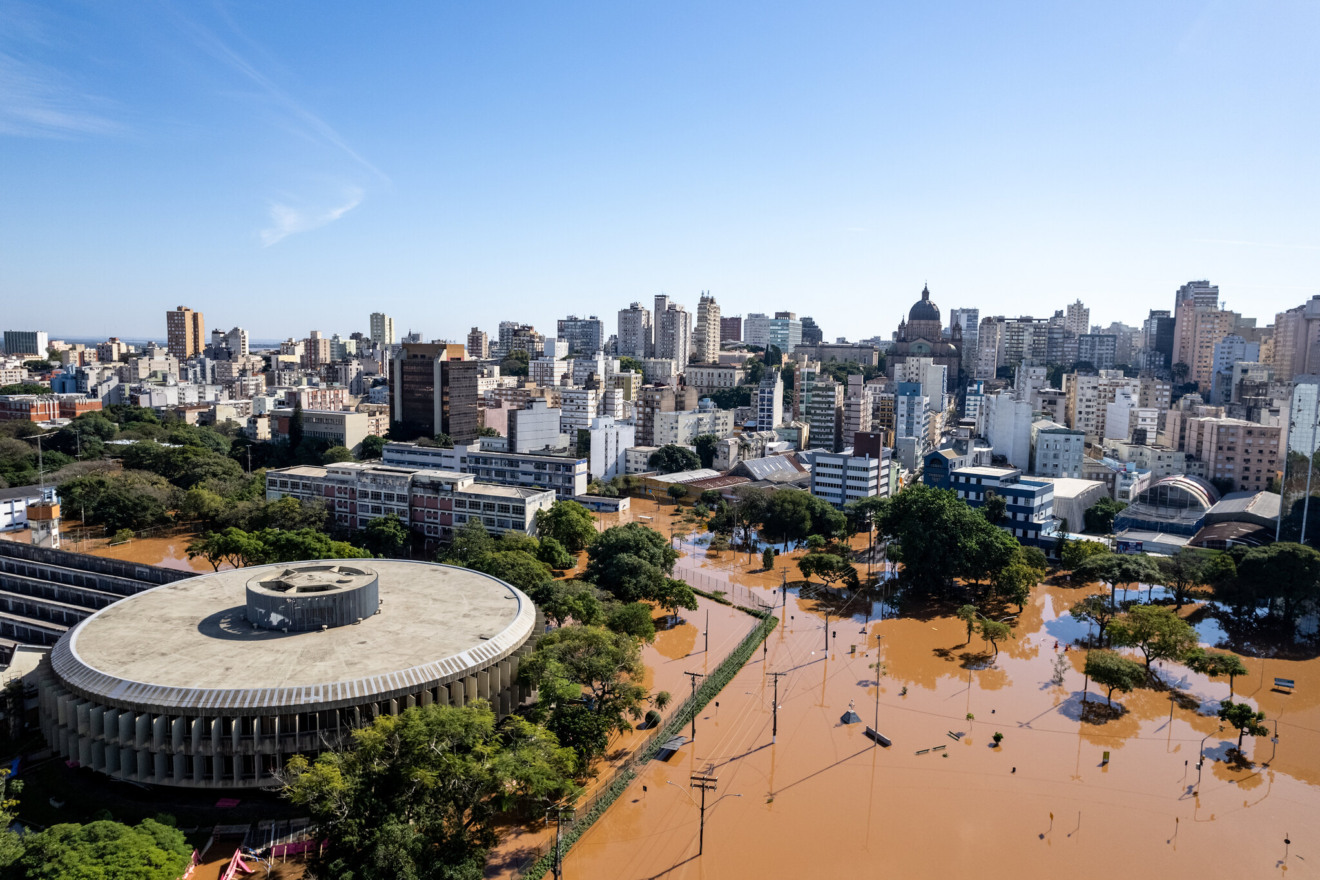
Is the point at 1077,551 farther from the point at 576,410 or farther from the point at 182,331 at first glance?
the point at 182,331

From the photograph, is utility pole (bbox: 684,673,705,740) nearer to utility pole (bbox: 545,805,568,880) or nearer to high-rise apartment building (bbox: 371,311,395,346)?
utility pole (bbox: 545,805,568,880)

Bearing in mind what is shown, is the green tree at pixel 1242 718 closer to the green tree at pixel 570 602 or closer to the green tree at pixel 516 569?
the green tree at pixel 570 602

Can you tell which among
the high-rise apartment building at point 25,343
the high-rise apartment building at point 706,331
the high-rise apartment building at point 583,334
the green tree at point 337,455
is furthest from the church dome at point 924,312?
the high-rise apartment building at point 25,343

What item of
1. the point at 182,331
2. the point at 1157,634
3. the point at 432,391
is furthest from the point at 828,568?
the point at 182,331

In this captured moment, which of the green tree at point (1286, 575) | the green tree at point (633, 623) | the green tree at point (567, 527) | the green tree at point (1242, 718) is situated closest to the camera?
the green tree at point (1242, 718)

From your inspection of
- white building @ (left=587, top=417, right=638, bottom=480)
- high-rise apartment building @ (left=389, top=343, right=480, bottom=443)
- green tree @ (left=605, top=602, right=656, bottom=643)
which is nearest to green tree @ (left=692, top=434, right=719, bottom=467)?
white building @ (left=587, top=417, right=638, bottom=480)
